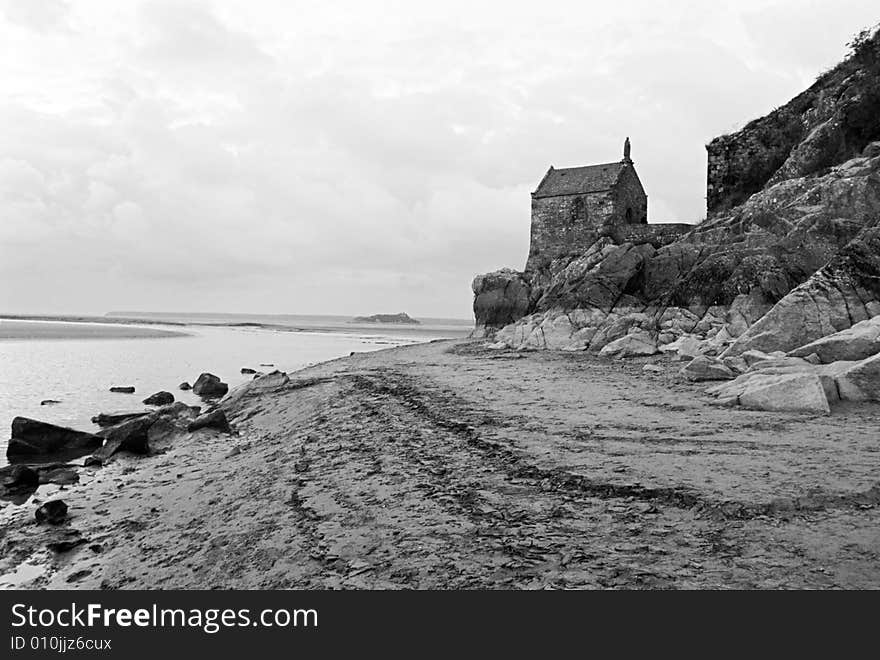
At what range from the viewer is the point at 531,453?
828 cm

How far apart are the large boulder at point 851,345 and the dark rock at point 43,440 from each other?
625 inches

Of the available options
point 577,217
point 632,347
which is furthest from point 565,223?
point 632,347

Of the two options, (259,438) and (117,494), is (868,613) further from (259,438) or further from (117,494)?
(259,438)

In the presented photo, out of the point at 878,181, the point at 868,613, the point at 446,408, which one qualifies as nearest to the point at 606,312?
the point at 878,181

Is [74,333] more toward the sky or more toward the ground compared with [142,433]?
more toward the sky

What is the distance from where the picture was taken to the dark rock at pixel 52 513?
8666mm

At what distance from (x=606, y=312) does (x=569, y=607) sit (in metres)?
25.3

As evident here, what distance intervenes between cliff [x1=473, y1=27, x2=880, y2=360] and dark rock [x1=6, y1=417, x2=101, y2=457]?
16.0 m

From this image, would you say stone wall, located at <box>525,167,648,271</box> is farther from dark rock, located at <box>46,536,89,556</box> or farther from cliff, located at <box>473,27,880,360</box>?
dark rock, located at <box>46,536,89,556</box>

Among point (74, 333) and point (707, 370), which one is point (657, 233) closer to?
point (707, 370)

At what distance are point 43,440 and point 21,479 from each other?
10.7 ft

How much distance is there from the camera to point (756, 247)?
910 inches

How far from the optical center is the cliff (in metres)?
20.8

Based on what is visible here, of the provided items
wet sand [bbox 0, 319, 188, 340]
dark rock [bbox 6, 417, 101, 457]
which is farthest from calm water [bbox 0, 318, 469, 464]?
wet sand [bbox 0, 319, 188, 340]
